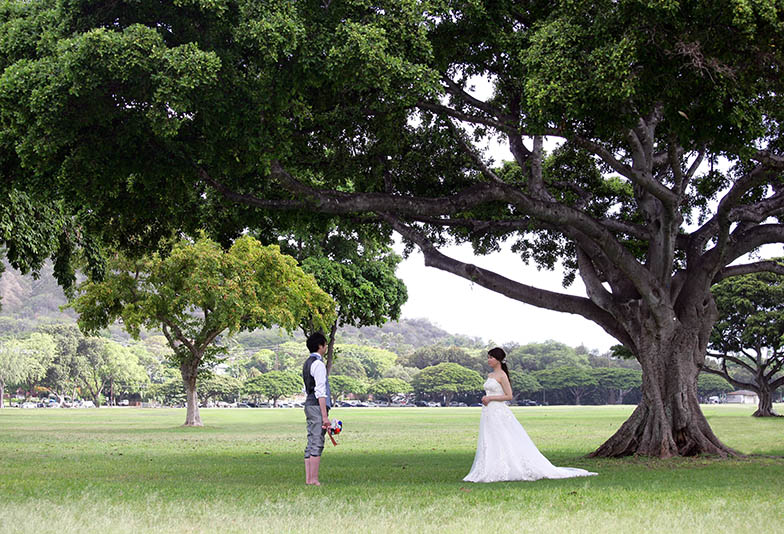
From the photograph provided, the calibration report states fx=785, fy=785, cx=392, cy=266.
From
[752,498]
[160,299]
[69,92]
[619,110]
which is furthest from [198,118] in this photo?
[160,299]

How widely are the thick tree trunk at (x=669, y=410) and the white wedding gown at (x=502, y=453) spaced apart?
17.1 feet

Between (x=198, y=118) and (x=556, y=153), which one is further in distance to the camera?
(x=556, y=153)

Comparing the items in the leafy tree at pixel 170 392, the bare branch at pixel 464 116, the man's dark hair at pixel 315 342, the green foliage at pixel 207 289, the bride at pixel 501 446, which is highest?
the bare branch at pixel 464 116

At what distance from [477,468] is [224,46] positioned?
25.4 ft

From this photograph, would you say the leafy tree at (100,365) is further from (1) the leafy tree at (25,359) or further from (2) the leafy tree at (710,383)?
(2) the leafy tree at (710,383)

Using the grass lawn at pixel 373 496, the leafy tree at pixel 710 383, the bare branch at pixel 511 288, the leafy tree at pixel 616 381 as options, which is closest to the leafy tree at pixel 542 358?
the leafy tree at pixel 616 381

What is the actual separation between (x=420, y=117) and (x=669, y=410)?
8294 mm

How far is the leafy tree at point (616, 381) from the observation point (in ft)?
435

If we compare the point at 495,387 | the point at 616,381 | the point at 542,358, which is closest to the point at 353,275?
the point at 495,387

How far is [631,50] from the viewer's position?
37.5ft

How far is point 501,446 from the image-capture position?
12.2m

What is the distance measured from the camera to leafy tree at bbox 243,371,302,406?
12450 cm

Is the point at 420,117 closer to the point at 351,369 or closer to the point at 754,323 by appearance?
the point at 754,323

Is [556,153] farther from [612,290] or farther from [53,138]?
[53,138]
